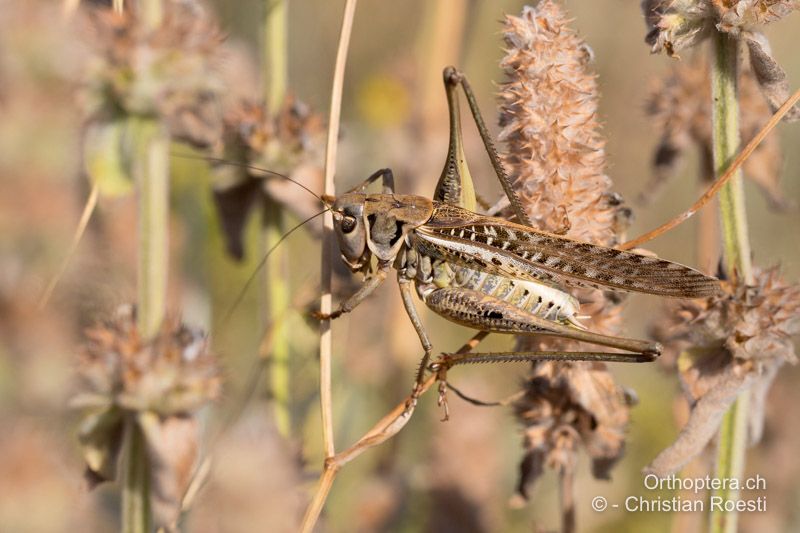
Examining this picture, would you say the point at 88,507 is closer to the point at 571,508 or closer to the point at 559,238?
the point at 571,508

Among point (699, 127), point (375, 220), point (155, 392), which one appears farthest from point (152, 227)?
point (699, 127)

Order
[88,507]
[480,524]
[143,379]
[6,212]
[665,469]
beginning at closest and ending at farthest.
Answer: [665,469], [143,379], [88,507], [480,524], [6,212]

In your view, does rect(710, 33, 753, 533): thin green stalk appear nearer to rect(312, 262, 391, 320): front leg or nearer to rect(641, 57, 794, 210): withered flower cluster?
rect(641, 57, 794, 210): withered flower cluster

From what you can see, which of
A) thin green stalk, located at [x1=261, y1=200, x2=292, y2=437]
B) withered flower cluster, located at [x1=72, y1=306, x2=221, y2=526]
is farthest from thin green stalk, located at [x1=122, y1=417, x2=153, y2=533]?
thin green stalk, located at [x1=261, y1=200, x2=292, y2=437]

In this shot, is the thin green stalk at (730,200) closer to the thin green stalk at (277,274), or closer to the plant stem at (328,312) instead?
the plant stem at (328,312)

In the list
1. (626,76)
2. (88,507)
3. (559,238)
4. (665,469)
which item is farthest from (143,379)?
(626,76)

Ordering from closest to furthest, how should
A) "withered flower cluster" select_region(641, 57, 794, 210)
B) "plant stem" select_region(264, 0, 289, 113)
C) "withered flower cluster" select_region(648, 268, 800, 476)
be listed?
"withered flower cluster" select_region(648, 268, 800, 476)
"plant stem" select_region(264, 0, 289, 113)
"withered flower cluster" select_region(641, 57, 794, 210)

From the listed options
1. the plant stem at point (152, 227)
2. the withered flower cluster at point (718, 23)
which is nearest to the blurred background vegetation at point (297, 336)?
the plant stem at point (152, 227)
